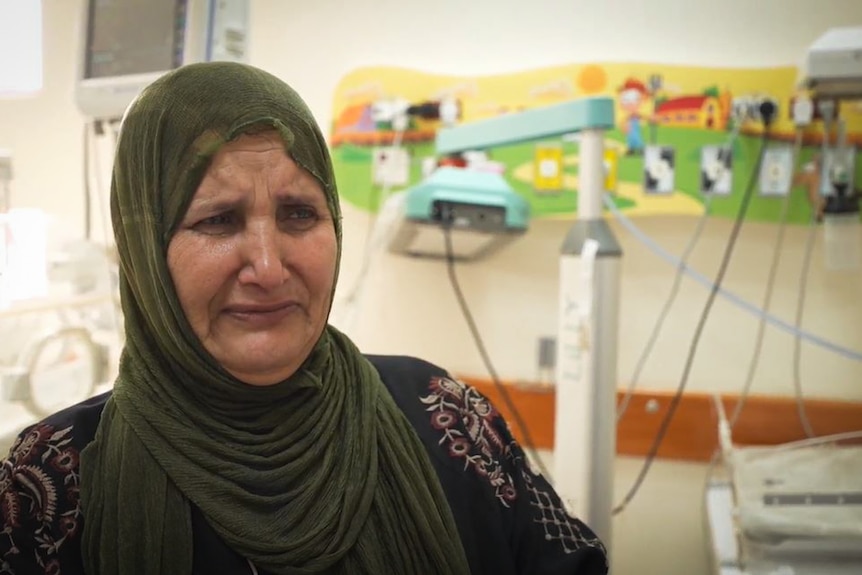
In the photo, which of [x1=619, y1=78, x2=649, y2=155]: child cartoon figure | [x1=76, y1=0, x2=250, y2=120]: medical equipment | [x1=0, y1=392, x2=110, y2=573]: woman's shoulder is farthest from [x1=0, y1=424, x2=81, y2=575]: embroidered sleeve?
[x1=619, y1=78, x2=649, y2=155]: child cartoon figure

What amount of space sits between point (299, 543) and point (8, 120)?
1.93m

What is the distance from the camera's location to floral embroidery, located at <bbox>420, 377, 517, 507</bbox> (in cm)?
93

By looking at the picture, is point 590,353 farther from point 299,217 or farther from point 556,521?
point 299,217

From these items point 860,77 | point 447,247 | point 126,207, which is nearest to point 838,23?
point 860,77

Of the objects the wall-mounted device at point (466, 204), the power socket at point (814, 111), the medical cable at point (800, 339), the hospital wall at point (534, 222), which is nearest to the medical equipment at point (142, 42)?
the hospital wall at point (534, 222)

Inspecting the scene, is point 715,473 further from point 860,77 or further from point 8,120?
point 8,120

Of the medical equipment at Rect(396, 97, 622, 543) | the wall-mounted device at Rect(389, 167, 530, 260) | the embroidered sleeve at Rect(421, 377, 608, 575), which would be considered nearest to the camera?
the embroidered sleeve at Rect(421, 377, 608, 575)

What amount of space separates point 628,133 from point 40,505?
1.46m

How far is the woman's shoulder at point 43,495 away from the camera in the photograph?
2.39 ft

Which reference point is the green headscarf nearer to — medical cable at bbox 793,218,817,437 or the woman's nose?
the woman's nose

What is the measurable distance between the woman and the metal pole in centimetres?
36

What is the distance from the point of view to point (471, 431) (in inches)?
37.7

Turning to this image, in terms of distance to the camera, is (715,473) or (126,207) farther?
(715,473)

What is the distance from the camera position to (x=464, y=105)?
1.78 m
